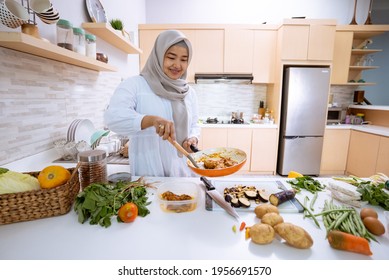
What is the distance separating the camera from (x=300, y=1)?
3.77 meters

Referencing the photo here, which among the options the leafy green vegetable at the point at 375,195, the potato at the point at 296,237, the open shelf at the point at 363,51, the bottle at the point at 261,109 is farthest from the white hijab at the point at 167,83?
the open shelf at the point at 363,51

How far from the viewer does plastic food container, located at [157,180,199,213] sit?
93 cm

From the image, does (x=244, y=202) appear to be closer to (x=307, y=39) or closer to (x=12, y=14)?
(x=12, y=14)

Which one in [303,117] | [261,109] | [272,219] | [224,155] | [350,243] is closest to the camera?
[350,243]

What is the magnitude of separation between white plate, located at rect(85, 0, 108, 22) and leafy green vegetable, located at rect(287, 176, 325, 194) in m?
2.15

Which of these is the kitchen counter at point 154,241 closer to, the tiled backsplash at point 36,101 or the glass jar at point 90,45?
the tiled backsplash at point 36,101

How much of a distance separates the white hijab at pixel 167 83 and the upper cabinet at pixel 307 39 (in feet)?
8.49

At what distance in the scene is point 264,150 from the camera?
362 cm

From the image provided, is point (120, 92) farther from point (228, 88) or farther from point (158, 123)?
point (228, 88)

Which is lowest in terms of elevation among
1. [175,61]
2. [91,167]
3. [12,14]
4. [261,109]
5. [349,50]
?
[91,167]

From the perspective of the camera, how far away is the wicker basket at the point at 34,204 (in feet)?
2.61

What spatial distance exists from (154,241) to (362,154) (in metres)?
3.74

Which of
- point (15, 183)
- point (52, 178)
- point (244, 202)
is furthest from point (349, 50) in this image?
point (15, 183)

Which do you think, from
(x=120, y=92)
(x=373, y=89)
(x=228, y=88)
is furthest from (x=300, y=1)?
(x=120, y=92)
